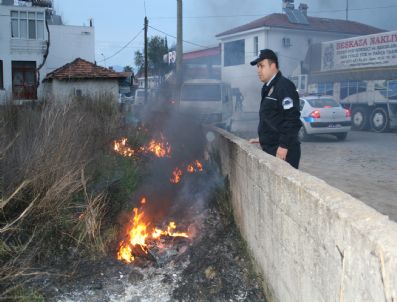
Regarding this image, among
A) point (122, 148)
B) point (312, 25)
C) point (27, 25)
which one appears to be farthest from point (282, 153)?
point (312, 25)

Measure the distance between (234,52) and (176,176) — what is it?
29266 mm

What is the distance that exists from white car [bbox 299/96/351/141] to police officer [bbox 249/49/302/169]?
10952 millimetres

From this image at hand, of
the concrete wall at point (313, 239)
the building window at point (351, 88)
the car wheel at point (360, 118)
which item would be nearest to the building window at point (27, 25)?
the building window at point (351, 88)

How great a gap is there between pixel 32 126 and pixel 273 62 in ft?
11.6

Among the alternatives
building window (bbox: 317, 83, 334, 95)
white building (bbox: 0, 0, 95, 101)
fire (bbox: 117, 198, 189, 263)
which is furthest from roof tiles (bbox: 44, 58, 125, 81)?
fire (bbox: 117, 198, 189, 263)

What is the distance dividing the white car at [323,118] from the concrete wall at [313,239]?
11.2 metres

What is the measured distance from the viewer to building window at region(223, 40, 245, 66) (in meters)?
35.2

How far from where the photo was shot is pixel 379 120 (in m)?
18.2

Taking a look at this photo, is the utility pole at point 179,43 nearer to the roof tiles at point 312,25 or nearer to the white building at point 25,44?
the white building at point 25,44

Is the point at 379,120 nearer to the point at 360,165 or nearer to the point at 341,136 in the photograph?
the point at 341,136

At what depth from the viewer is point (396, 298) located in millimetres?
1521

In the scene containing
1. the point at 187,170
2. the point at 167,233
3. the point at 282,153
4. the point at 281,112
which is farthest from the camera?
the point at 187,170

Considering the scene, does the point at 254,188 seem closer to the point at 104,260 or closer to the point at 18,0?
the point at 104,260

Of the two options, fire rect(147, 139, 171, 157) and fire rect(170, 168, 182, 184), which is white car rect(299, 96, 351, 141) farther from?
fire rect(170, 168, 182, 184)
